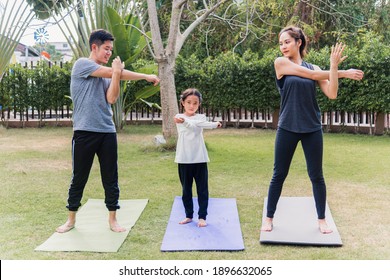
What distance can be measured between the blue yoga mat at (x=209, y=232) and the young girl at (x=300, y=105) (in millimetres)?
347

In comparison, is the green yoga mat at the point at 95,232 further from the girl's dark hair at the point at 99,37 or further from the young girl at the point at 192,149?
the girl's dark hair at the point at 99,37

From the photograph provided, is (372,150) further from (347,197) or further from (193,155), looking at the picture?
(193,155)

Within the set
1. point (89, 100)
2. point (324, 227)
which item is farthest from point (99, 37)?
point (324, 227)

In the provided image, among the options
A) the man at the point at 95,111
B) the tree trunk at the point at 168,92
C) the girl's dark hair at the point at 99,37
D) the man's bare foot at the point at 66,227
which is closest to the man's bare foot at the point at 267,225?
the man at the point at 95,111

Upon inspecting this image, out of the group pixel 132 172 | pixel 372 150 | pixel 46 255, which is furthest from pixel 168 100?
pixel 46 255

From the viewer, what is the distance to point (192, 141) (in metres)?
3.72

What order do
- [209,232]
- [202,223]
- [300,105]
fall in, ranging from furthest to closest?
[202,223] < [209,232] < [300,105]

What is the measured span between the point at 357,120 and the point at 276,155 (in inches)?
308

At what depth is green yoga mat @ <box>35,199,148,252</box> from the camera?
332cm

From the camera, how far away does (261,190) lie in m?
5.09

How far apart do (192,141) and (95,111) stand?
2.65ft

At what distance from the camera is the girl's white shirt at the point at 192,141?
368 cm

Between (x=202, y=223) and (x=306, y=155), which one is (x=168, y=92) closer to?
(x=202, y=223)

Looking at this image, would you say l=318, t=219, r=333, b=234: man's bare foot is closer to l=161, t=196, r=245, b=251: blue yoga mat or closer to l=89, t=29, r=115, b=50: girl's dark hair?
l=161, t=196, r=245, b=251: blue yoga mat
